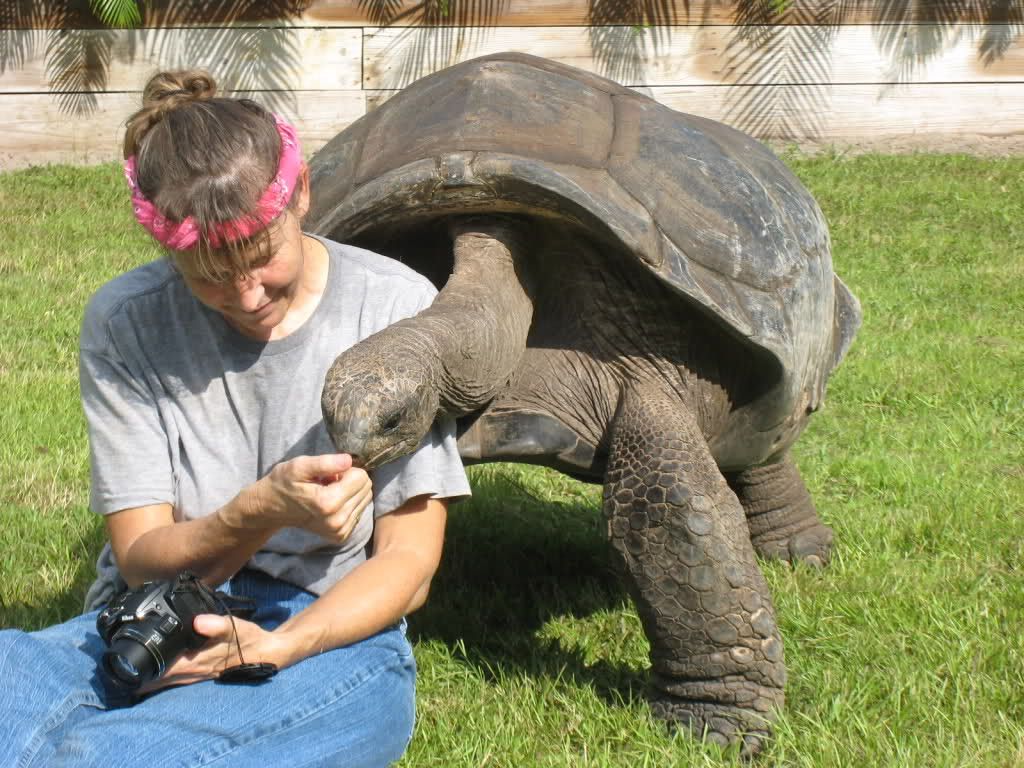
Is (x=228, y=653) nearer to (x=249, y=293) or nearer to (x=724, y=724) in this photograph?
(x=249, y=293)

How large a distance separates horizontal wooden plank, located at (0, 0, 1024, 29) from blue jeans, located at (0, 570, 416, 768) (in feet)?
21.2

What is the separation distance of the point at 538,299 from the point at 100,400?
3.57 feet

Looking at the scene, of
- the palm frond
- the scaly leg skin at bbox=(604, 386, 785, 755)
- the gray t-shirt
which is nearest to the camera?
the gray t-shirt

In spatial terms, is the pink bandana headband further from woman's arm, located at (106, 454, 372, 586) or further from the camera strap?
the camera strap

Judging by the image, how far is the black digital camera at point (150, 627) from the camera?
6.56 ft

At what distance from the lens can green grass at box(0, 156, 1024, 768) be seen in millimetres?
2625

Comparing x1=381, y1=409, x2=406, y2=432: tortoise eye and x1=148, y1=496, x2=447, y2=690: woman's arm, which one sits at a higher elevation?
x1=381, y1=409, x2=406, y2=432: tortoise eye

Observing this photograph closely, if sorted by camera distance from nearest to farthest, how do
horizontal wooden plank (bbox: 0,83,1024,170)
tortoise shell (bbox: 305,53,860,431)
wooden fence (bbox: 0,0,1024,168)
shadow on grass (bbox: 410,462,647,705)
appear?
tortoise shell (bbox: 305,53,860,431), shadow on grass (bbox: 410,462,647,705), wooden fence (bbox: 0,0,1024,168), horizontal wooden plank (bbox: 0,83,1024,170)

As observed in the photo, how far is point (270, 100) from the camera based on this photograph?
834cm

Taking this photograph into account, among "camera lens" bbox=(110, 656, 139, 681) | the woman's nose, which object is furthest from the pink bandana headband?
"camera lens" bbox=(110, 656, 139, 681)

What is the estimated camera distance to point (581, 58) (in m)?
8.46

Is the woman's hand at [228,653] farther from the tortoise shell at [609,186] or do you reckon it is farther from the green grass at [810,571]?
the tortoise shell at [609,186]

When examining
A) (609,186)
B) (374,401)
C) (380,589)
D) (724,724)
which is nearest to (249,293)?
(374,401)

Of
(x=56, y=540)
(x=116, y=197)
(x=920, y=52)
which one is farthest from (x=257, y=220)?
A: (x=920, y=52)
